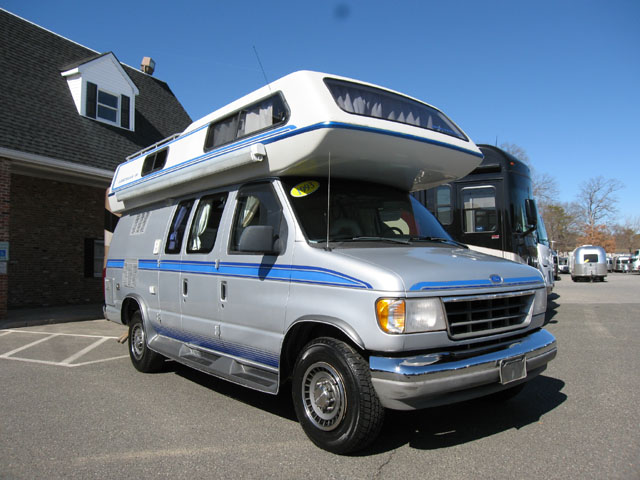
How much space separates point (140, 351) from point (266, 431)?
282 centimetres

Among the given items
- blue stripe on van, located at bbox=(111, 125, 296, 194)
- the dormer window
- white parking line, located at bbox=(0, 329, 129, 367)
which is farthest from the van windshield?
the dormer window

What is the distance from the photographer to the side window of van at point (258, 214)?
4.07m

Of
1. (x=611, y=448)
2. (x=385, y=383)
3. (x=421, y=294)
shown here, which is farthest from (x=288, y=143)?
(x=611, y=448)

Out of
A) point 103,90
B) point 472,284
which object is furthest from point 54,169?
point 472,284

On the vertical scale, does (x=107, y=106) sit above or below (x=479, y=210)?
above

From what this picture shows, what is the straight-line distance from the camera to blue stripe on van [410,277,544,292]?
128 inches

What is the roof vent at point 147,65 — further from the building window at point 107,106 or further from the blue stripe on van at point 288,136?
the blue stripe on van at point 288,136

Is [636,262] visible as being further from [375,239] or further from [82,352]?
[375,239]

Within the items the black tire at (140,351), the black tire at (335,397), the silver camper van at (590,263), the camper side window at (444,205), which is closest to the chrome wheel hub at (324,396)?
the black tire at (335,397)

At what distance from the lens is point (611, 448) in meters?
3.57

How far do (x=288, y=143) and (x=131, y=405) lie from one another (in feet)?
9.71

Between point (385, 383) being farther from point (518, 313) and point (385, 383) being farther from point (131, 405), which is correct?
point (131, 405)

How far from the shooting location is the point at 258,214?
14.5ft

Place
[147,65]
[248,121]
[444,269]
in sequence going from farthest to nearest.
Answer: [147,65], [248,121], [444,269]
